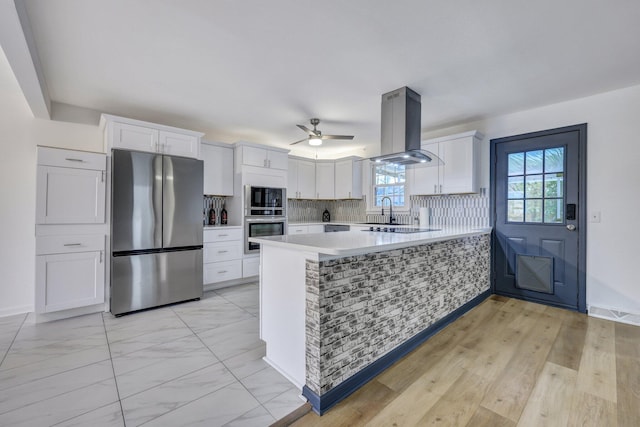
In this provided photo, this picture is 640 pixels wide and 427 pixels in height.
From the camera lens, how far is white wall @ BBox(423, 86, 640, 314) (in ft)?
9.48

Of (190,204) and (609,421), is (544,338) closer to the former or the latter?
(609,421)

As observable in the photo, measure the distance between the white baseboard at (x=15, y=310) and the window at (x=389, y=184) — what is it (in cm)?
476

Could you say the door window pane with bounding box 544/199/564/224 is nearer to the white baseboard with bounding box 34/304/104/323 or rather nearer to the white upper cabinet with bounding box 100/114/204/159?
the white upper cabinet with bounding box 100/114/204/159

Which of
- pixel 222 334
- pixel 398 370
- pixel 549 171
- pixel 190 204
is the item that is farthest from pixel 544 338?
pixel 190 204

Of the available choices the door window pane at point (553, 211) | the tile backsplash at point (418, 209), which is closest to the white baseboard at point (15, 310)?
the tile backsplash at point (418, 209)

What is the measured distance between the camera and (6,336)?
2523mm

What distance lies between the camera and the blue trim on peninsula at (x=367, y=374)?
163cm

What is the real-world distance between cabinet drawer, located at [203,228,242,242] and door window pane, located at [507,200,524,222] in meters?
3.70

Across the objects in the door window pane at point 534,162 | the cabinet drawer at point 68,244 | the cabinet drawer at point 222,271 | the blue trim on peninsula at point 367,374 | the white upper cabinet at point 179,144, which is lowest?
the blue trim on peninsula at point 367,374

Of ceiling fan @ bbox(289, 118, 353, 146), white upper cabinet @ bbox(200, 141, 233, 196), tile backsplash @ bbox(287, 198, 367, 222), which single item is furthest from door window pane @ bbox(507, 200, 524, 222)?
white upper cabinet @ bbox(200, 141, 233, 196)

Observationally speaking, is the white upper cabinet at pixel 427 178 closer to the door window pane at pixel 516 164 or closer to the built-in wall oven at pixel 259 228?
the door window pane at pixel 516 164

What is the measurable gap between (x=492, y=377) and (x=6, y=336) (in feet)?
13.1

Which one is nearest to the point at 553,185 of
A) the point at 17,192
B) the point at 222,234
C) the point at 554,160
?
the point at 554,160

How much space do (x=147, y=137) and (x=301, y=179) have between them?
2721mm
